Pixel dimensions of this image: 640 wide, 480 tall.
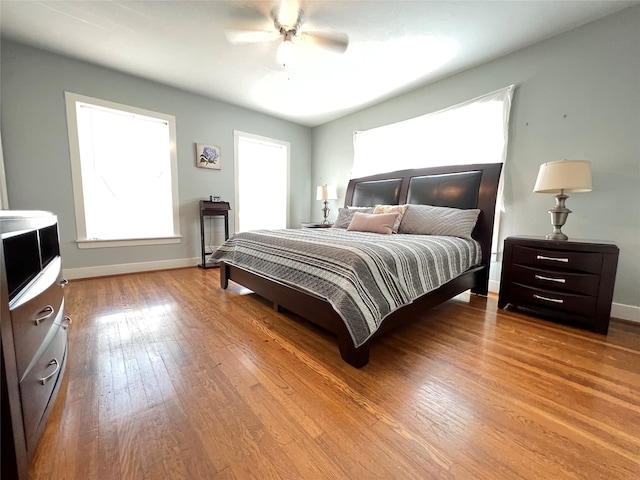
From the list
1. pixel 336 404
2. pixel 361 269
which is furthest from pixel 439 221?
pixel 336 404

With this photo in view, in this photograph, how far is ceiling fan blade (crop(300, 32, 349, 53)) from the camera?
2.11m

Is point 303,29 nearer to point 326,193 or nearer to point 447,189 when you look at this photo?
point 447,189

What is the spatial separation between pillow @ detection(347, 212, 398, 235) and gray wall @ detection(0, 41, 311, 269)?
95.7 inches

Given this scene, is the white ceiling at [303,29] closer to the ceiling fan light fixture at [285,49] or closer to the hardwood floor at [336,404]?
the ceiling fan light fixture at [285,49]

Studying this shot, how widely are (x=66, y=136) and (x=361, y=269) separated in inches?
147

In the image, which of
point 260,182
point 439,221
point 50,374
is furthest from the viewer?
point 260,182

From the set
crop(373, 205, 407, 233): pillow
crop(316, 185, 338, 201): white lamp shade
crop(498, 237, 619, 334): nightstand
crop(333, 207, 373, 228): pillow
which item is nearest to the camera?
crop(498, 237, 619, 334): nightstand

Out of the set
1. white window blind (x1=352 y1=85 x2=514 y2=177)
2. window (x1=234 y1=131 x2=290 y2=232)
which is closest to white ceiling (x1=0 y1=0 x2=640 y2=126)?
white window blind (x1=352 y1=85 x2=514 y2=177)

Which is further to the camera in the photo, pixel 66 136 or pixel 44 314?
pixel 66 136

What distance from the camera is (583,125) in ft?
7.39

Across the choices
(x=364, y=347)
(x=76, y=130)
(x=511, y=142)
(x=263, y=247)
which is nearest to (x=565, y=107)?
(x=511, y=142)

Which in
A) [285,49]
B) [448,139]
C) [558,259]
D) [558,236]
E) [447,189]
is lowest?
[558,259]

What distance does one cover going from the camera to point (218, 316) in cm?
209

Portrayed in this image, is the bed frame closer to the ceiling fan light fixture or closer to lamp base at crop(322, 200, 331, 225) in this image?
lamp base at crop(322, 200, 331, 225)
